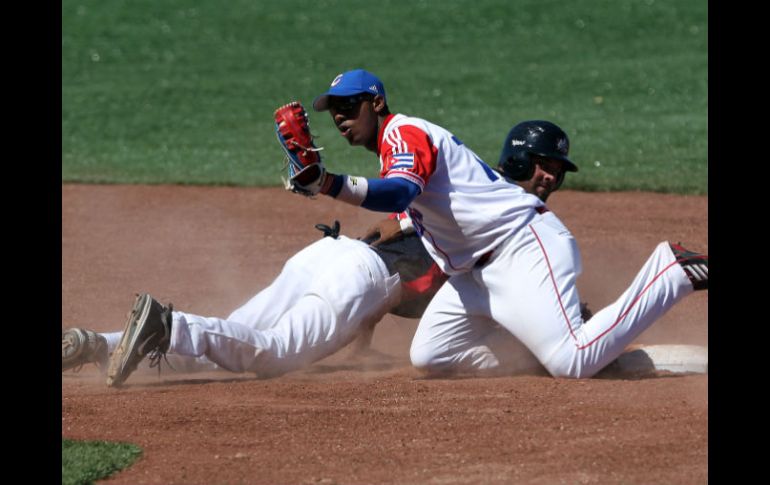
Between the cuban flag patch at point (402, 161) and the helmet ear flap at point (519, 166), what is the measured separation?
4.04 ft

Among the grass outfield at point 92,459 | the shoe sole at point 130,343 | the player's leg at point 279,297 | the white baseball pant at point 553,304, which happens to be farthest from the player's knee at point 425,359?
the grass outfield at point 92,459

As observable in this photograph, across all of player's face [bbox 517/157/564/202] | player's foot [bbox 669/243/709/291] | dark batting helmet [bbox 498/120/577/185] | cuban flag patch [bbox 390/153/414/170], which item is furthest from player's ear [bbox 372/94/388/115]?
player's foot [bbox 669/243/709/291]

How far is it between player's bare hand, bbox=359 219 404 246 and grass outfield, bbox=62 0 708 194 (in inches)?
185

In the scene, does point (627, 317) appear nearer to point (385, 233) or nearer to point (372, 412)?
point (372, 412)

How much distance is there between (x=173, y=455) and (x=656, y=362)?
9.20ft

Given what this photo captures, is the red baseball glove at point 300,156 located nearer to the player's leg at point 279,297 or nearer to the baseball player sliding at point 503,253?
the baseball player sliding at point 503,253

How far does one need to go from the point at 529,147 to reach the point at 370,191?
1.60 metres

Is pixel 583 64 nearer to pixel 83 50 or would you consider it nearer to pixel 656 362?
pixel 83 50

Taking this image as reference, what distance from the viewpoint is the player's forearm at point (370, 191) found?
550 centimetres

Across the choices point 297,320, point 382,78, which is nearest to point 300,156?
point 297,320

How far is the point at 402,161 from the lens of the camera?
576 cm

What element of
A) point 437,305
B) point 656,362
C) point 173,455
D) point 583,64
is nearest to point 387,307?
point 437,305

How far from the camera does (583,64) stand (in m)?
17.5

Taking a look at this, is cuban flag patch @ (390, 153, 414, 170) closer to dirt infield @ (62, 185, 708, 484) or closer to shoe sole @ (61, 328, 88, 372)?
dirt infield @ (62, 185, 708, 484)
